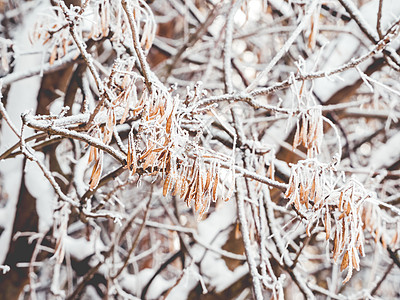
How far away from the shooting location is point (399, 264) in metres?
1.67

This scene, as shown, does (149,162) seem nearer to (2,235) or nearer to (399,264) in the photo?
(399,264)

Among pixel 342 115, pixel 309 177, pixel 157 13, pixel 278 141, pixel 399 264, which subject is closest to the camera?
pixel 309 177

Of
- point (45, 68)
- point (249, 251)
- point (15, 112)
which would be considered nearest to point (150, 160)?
point (249, 251)

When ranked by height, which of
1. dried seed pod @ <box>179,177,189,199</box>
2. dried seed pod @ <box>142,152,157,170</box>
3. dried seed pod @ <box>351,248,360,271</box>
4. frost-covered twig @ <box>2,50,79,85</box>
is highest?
frost-covered twig @ <box>2,50,79,85</box>

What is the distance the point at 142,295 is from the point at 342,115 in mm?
1719

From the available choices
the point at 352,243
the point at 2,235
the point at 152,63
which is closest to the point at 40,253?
the point at 2,235

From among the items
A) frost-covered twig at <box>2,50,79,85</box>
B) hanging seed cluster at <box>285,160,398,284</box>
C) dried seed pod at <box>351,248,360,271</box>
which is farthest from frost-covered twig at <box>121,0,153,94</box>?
frost-covered twig at <box>2,50,79,85</box>

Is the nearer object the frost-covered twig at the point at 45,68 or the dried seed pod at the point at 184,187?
the dried seed pod at the point at 184,187

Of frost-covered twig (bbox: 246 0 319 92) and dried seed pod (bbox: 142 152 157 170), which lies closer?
dried seed pod (bbox: 142 152 157 170)

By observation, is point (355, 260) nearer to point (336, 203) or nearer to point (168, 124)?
point (336, 203)

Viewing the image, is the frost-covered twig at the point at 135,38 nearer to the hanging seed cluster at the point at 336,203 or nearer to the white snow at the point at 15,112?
the hanging seed cluster at the point at 336,203

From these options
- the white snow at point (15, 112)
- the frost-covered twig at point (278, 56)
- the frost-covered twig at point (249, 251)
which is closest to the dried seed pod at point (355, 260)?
the frost-covered twig at point (249, 251)

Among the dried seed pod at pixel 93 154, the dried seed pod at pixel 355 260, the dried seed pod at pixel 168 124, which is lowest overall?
the dried seed pod at pixel 355 260

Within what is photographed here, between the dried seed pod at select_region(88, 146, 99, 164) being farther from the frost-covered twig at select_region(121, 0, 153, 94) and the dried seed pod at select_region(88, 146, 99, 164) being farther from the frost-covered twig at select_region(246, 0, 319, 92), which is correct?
the frost-covered twig at select_region(246, 0, 319, 92)
